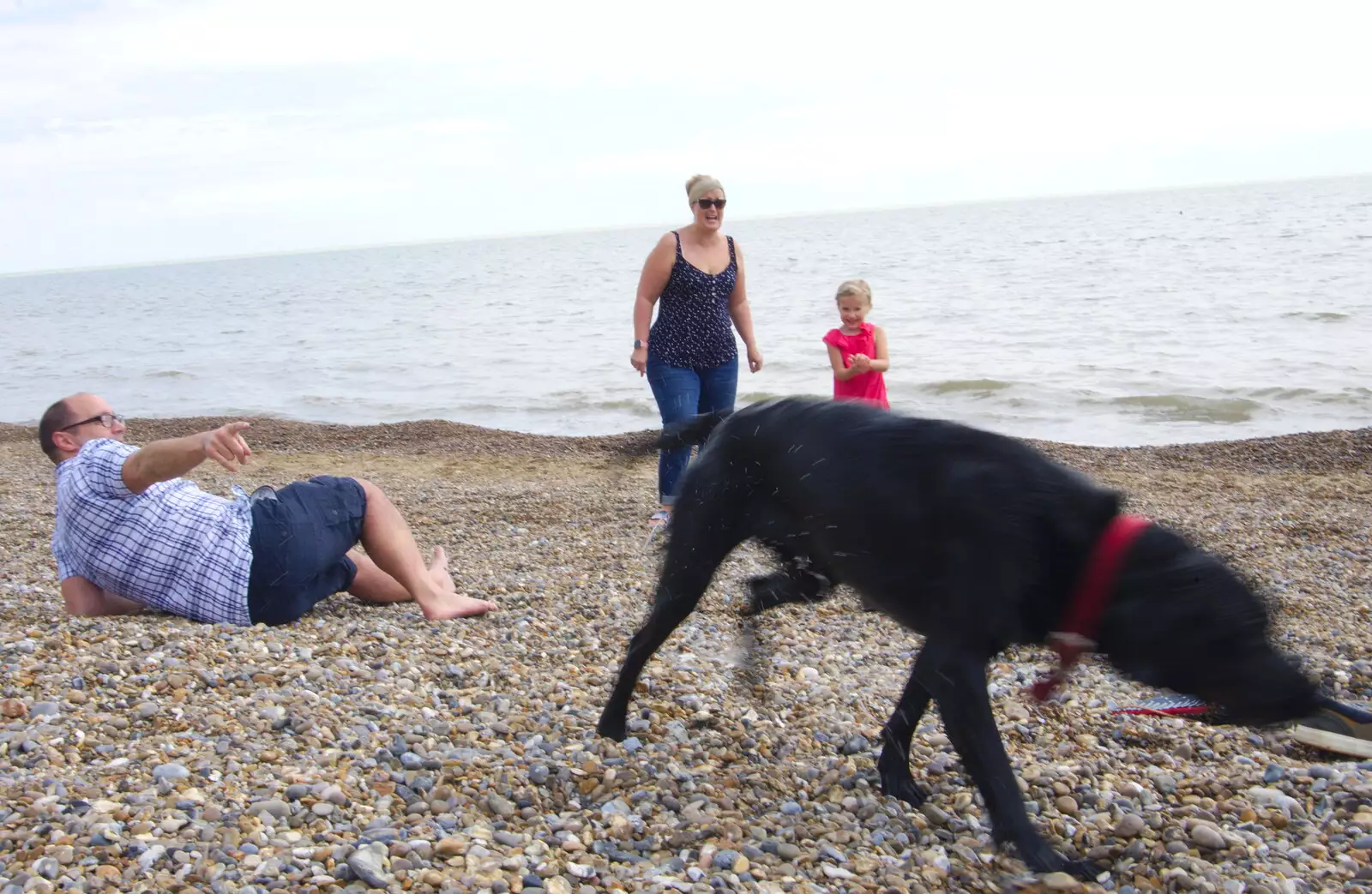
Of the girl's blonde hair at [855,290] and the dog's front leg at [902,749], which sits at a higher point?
the girl's blonde hair at [855,290]

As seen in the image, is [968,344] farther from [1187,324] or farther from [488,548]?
[488,548]

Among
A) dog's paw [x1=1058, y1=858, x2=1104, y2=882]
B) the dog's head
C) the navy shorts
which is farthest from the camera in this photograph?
the navy shorts

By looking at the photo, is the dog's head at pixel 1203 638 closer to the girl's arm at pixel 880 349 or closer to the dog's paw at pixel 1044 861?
the dog's paw at pixel 1044 861

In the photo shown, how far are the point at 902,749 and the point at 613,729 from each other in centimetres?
97

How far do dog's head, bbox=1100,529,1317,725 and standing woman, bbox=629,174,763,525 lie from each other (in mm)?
4346

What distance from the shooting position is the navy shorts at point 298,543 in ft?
16.0

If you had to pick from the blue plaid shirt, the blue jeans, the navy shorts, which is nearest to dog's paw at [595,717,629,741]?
the navy shorts

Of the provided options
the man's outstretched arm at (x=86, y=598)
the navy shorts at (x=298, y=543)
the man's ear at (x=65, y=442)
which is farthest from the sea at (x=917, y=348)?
the man's outstretched arm at (x=86, y=598)

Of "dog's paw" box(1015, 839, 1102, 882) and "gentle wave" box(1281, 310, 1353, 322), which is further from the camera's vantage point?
"gentle wave" box(1281, 310, 1353, 322)

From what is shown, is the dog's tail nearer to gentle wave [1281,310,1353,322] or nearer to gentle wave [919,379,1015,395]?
gentle wave [919,379,1015,395]

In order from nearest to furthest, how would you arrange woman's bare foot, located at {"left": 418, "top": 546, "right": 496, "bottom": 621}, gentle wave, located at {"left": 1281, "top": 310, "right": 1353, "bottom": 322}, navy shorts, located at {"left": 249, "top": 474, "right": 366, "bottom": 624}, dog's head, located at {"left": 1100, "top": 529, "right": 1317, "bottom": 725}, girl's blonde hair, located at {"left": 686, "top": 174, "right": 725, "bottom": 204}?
dog's head, located at {"left": 1100, "top": 529, "right": 1317, "bottom": 725}, navy shorts, located at {"left": 249, "top": 474, "right": 366, "bottom": 624}, woman's bare foot, located at {"left": 418, "top": 546, "right": 496, "bottom": 621}, girl's blonde hair, located at {"left": 686, "top": 174, "right": 725, "bottom": 204}, gentle wave, located at {"left": 1281, "top": 310, "right": 1353, "bottom": 322}

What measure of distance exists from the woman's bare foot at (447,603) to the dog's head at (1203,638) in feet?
11.0

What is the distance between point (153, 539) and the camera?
15.6 feet

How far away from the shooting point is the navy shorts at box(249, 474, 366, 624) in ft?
16.0
